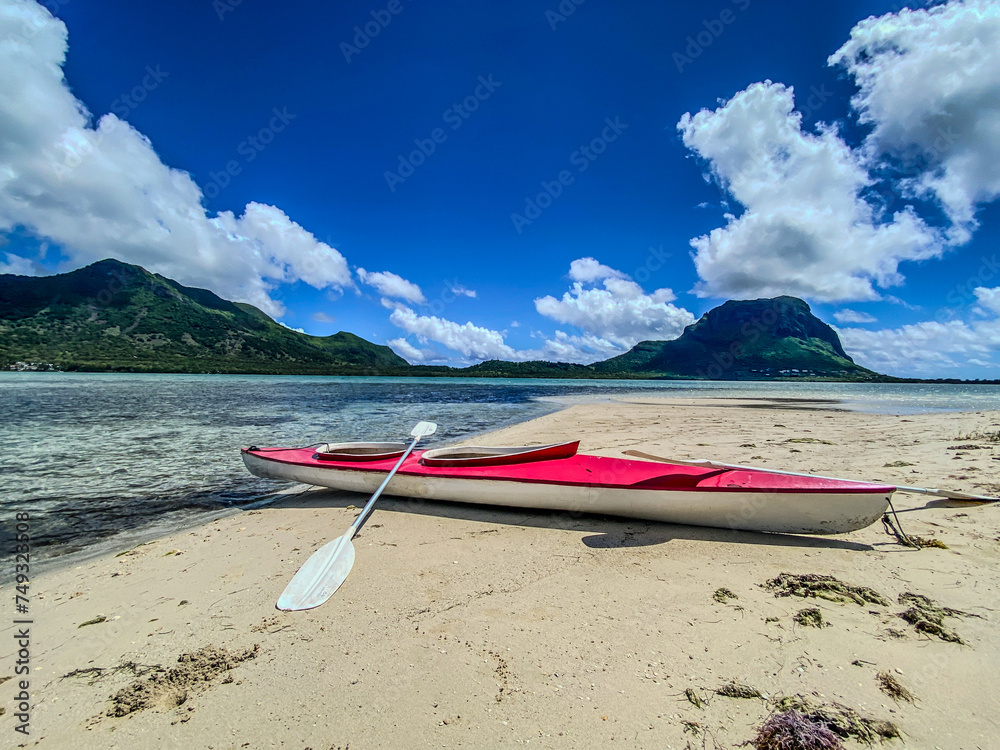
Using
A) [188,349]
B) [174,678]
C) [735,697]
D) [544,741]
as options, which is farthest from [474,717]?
[188,349]

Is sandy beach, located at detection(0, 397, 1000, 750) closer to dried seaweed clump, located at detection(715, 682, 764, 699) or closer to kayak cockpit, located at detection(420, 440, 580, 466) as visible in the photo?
dried seaweed clump, located at detection(715, 682, 764, 699)

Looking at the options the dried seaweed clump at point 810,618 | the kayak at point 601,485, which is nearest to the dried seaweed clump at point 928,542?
the kayak at point 601,485

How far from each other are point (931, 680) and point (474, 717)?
2.82 meters

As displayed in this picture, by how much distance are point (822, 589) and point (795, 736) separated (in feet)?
6.63

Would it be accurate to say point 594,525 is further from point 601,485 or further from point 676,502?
point 676,502

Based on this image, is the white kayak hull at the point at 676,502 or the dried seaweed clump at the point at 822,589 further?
the white kayak hull at the point at 676,502

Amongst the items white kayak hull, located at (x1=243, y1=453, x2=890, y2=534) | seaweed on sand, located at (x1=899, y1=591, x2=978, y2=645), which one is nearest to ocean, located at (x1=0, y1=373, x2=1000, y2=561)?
white kayak hull, located at (x1=243, y1=453, x2=890, y2=534)

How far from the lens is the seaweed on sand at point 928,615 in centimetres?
297

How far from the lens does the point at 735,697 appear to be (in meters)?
2.44

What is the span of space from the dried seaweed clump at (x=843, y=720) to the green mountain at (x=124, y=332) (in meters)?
126

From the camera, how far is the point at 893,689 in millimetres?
2453

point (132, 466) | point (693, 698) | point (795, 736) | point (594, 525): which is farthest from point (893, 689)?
point (132, 466)

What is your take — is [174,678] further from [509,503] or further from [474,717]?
[509,503]

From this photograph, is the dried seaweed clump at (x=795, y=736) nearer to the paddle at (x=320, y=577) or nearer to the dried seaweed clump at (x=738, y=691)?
the dried seaweed clump at (x=738, y=691)
